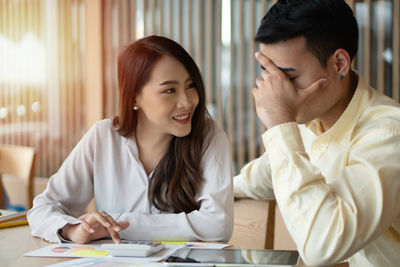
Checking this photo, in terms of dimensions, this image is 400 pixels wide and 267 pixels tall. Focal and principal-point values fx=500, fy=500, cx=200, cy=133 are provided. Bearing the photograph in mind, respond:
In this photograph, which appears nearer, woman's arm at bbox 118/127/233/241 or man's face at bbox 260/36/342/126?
man's face at bbox 260/36/342/126

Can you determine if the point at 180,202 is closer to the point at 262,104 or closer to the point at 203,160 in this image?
the point at 203,160

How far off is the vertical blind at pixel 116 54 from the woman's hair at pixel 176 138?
1.79 m

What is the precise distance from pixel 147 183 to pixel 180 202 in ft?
0.48

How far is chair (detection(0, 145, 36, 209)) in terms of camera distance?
3.17m

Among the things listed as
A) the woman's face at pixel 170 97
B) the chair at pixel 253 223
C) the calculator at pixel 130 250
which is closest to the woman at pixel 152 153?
the woman's face at pixel 170 97

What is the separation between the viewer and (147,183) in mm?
1740

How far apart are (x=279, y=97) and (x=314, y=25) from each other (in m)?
0.23

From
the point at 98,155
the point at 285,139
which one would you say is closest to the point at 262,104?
the point at 285,139

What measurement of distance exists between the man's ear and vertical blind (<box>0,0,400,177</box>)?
190 cm

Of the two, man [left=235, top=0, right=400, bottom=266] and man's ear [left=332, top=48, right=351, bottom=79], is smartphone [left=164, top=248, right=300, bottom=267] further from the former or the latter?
man's ear [left=332, top=48, right=351, bottom=79]

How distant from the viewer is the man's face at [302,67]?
4.43ft

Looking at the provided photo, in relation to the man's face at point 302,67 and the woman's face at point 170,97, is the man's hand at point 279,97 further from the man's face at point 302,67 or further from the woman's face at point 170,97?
the woman's face at point 170,97

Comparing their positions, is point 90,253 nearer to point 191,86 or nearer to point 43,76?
point 191,86

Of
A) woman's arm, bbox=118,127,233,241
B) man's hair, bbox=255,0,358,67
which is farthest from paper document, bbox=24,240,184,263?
man's hair, bbox=255,0,358,67
